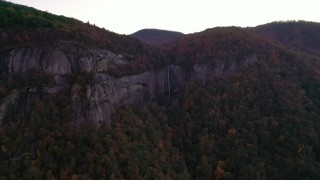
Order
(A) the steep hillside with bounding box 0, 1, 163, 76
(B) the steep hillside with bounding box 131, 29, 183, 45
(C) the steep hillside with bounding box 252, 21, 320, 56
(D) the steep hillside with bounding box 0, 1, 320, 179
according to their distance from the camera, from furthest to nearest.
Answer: (B) the steep hillside with bounding box 131, 29, 183, 45
(C) the steep hillside with bounding box 252, 21, 320, 56
(A) the steep hillside with bounding box 0, 1, 163, 76
(D) the steep hillside with bounding box 0, 1, 320, 179

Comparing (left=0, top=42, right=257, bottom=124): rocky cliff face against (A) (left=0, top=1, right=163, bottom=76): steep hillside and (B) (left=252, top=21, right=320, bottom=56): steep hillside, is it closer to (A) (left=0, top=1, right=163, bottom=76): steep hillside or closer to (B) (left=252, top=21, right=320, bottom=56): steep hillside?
(A) (left=0, top=1, right=163, bottom=76): steep hillside

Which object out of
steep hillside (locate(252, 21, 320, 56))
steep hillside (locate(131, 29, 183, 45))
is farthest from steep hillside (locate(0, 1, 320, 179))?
steep hillside (locate(131, 29, 183, 45))

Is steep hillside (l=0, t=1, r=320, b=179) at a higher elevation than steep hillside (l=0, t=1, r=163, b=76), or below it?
below

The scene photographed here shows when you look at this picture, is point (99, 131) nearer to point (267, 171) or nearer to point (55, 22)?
point (55, 22)

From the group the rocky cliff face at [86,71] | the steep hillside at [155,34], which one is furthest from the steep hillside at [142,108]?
the steep hillside at [155,34]

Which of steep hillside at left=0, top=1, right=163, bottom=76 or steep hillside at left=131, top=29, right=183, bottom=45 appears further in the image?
steep hillside at left=131, top=29, right=183, bottom=45

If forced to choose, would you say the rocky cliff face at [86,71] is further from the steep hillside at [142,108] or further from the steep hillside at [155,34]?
the steep hillside at [155,34]

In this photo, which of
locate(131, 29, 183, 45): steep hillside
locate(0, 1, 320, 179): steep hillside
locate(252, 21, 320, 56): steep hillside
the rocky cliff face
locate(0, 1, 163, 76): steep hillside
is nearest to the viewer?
locate(0, 1, 320, 179): steep hillside
